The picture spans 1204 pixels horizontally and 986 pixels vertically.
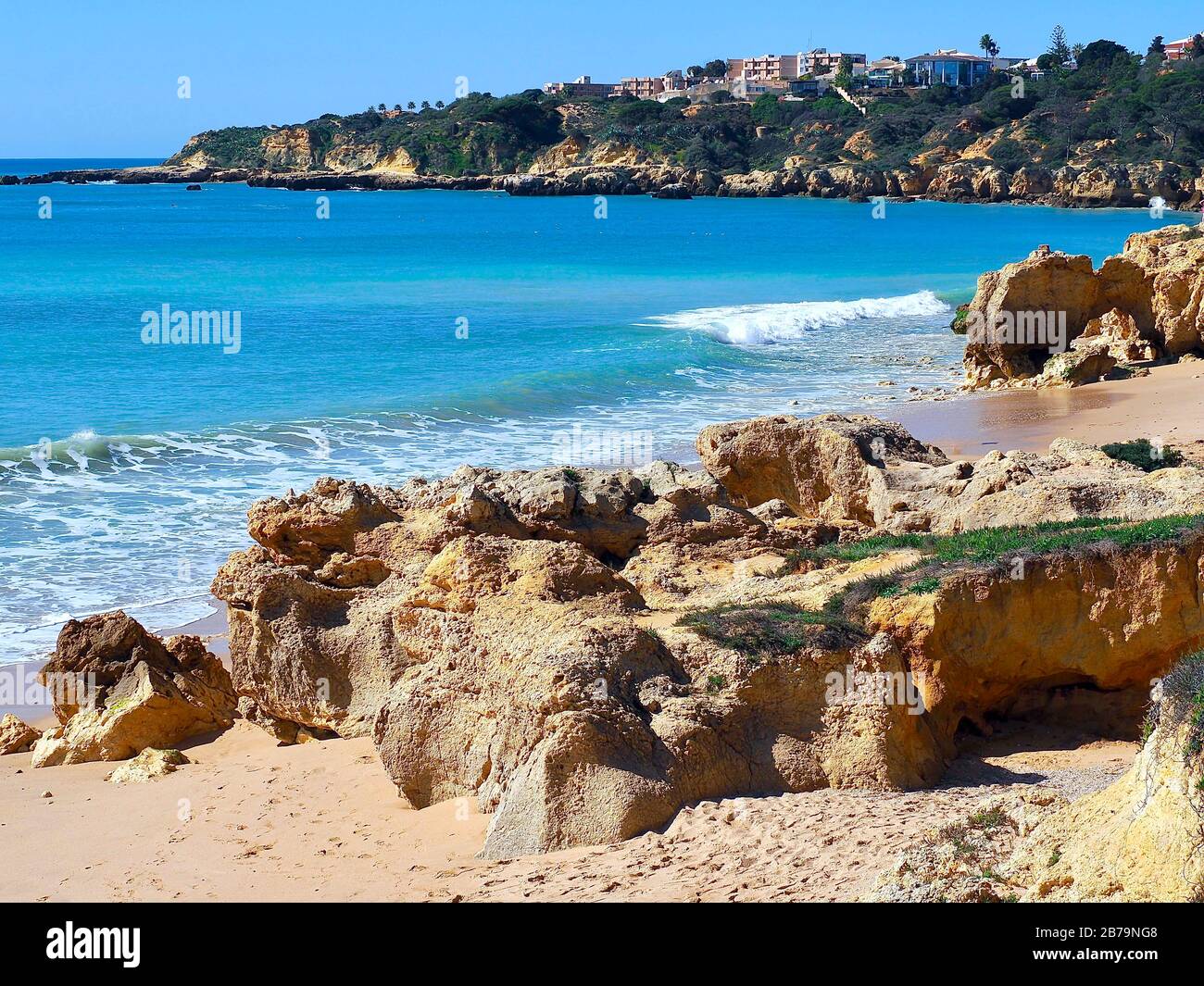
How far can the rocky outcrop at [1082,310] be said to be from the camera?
88.9 feet

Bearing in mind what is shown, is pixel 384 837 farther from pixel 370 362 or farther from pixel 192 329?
pixel 192 329

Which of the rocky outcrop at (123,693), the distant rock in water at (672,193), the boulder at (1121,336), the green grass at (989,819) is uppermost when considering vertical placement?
the distant rock in water at (672,193)

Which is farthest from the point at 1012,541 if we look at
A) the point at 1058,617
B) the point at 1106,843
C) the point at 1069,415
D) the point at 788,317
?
the point at 788,317

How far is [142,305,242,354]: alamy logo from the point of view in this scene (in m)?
36.3

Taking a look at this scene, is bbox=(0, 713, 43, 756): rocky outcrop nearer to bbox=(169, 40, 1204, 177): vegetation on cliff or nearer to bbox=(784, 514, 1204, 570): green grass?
bbox=(784, 514, 1204, 570): green grass

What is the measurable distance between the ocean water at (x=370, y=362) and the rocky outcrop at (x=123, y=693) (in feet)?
5.98

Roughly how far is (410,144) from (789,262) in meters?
96.3

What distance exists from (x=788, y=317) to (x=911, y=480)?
27861 mm

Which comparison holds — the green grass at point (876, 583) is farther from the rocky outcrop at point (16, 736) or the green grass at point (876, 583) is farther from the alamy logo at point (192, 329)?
the alamy logo at point (192, 329)

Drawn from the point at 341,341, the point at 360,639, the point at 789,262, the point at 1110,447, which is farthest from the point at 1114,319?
the point at 789,262

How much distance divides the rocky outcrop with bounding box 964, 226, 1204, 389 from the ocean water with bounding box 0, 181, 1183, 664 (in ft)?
9.41

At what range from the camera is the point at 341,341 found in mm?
36156
